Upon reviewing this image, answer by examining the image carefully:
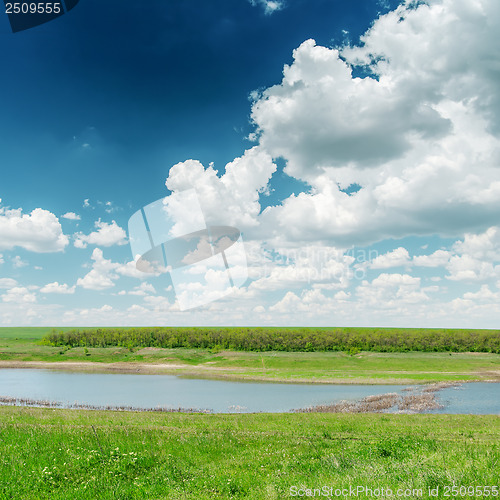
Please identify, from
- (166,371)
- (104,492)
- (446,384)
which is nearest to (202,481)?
(104,492)

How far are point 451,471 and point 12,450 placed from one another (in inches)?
448

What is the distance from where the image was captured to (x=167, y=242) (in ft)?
52.8

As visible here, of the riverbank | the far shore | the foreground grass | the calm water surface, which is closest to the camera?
the foreground grass

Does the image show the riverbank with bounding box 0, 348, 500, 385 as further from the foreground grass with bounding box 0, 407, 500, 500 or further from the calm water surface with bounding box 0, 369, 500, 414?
the foreground grass with bounding box 0, 407, 500, 500

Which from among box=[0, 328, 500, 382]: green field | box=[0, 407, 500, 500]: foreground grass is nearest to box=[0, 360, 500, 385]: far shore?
box=[0, 328, 500, 382]: green field

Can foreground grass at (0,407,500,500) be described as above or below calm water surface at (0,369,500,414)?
above

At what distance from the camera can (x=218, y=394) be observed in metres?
48.1

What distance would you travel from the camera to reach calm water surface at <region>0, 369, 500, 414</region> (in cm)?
3997

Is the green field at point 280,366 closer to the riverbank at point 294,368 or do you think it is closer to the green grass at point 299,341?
the riverbank at point 294,368

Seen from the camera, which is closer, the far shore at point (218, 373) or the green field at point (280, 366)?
the far shore at point (218, 373)

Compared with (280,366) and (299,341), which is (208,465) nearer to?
(280,366)

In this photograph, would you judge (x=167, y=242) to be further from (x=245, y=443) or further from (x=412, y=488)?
(x=412, y=488)

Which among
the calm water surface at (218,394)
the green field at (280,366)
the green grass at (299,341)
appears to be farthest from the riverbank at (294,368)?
the green grass at (299,341)

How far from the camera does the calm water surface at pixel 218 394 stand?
131ft
